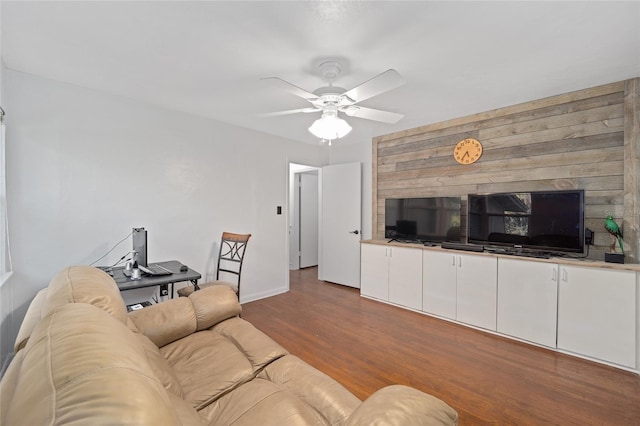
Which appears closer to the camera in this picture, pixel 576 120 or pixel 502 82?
pixel 502 82

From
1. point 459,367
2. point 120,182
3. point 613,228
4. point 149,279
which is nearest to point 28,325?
point 149,279

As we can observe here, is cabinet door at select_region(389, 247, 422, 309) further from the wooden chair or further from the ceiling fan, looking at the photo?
the wooden chair

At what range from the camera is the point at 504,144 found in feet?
10.4

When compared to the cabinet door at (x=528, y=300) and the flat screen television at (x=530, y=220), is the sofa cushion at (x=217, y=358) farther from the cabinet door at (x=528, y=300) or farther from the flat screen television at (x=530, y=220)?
the flat screen television at (x=530, y=220)

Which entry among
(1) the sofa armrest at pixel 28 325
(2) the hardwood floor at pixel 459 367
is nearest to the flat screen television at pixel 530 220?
(2) the hardwood floor at pixel 459 367

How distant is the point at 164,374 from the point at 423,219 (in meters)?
3.29

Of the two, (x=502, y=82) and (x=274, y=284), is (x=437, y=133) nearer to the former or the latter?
(x=502, y=82)

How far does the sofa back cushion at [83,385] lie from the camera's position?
51 centimetres

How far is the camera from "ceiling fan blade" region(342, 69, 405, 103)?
5.81 feet

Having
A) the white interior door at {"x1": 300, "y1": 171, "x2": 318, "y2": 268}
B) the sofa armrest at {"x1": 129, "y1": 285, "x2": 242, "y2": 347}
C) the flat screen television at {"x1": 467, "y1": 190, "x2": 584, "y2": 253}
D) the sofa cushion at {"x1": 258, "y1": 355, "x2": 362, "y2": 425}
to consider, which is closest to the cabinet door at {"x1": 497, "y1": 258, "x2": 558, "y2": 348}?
the flat screen television at {"x1": 467, "y1": 190, "x2": 584, "y2": 253}

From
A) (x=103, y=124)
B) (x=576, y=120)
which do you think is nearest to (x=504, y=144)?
(x=576, y=120)

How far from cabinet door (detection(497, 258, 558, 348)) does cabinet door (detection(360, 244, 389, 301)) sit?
1370 mm

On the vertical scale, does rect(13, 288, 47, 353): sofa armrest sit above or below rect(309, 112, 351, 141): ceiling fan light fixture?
below

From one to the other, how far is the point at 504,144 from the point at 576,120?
63 cm
